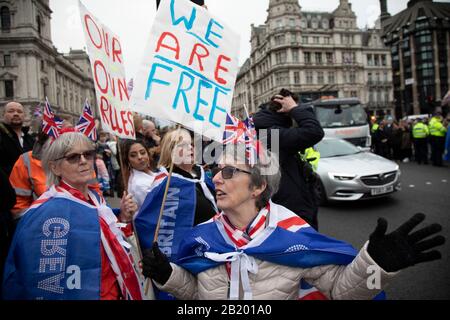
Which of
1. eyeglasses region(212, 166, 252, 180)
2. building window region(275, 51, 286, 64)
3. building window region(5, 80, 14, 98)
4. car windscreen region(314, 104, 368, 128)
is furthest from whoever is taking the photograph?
building window region(275, 51, 286, 64)

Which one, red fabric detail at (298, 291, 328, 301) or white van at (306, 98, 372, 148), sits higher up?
white van at (306, 98, 372, 148)

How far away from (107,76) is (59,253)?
3.85 feet

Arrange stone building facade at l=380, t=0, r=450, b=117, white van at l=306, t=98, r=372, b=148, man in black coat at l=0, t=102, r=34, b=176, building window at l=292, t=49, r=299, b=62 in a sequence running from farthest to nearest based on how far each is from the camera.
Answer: building window at l=292, t=49, r=299, b=62
stone building facade at l=380, t=0, r=450, b=117
white van at l=306, t=98, r=372, b=148
man in black coat at l=0, t=102, r=34, b=176

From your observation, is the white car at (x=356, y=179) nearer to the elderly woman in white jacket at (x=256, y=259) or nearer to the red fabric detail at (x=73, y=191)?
the elderly woman in white jacket at (x=256, y=259)

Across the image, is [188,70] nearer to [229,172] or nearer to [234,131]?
[234,131]

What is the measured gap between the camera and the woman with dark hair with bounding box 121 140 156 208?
3.02 meters

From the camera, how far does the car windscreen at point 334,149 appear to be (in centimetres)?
750

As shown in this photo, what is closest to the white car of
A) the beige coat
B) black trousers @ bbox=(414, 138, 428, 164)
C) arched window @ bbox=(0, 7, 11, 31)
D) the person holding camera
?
the person holding camera

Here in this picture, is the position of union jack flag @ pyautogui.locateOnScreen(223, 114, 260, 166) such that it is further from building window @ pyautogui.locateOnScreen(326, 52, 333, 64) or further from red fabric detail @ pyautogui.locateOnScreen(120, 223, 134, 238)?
building window @ pyautogui.locateOnScreen(326, 52, 333, 64)

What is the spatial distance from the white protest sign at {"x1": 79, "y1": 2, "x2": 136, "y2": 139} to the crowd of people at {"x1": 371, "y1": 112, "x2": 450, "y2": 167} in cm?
1171

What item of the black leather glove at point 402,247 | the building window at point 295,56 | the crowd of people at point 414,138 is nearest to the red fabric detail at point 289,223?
the black leather glove at point 402,247

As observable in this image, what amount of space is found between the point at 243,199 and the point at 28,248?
1187mm
